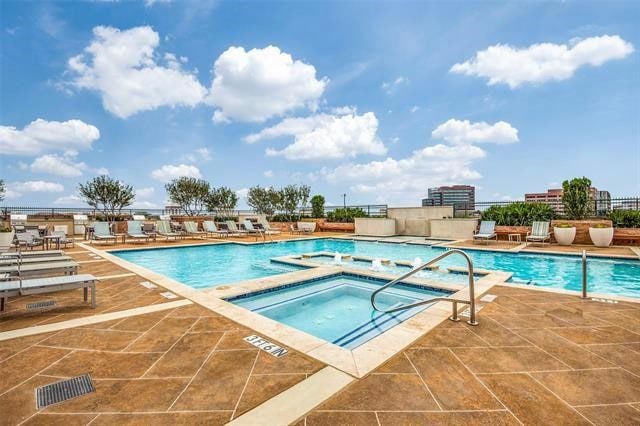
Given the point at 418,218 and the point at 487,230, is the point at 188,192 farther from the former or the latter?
the point at 487,230

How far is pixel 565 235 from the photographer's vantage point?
1091 cm

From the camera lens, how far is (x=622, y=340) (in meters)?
2.95

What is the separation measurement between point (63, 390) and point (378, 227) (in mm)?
14693

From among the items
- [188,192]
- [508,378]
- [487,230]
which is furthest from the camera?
[188,192]

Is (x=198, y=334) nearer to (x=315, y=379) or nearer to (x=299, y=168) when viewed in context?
(x=315, y=379)

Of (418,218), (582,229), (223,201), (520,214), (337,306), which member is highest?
(223,201)

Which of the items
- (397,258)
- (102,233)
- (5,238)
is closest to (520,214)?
(397,258)

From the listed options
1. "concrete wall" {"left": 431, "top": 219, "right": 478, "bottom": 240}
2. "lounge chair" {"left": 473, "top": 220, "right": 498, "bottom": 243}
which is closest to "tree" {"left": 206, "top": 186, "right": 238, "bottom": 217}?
"concrete wall" {"left": 431, "top": 219, "right": 478, "bottom": 240}

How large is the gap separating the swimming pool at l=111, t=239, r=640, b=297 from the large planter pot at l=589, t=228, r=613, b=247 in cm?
231

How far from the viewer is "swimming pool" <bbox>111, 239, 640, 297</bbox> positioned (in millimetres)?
6609

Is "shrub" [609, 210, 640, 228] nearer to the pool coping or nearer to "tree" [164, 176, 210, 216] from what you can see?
the pool coping

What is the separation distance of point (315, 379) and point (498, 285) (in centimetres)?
419

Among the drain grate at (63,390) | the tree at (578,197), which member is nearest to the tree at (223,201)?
the tree at (578,197)

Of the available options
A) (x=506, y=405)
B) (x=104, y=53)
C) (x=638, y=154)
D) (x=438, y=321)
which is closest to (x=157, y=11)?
(x=104, y=53)
